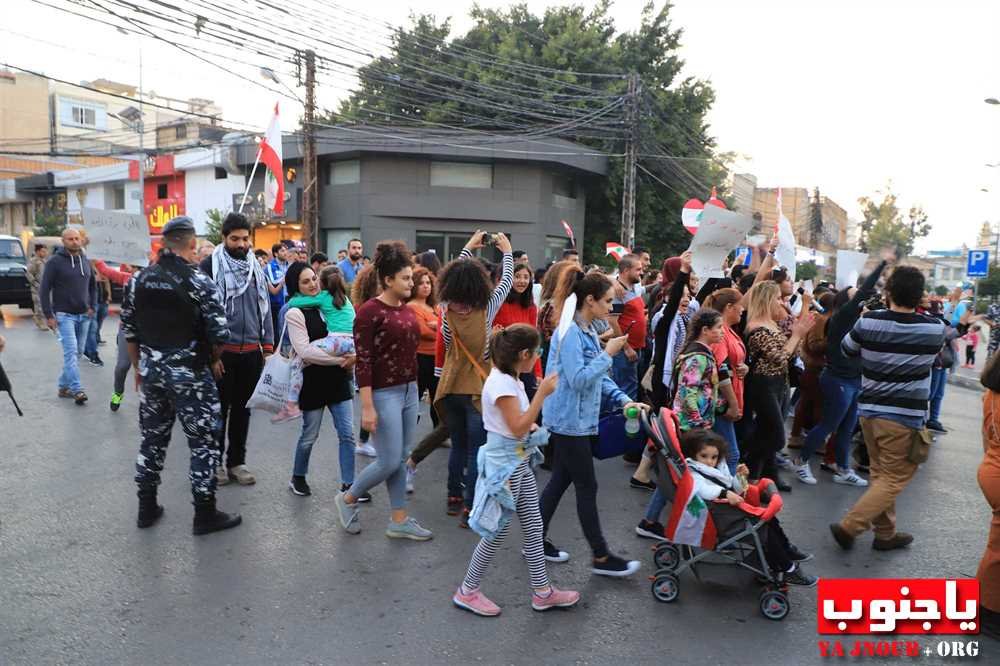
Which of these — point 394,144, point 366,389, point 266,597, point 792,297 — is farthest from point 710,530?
point 394,144

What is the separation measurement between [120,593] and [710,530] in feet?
10.5

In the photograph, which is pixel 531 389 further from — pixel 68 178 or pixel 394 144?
pixel 68 178

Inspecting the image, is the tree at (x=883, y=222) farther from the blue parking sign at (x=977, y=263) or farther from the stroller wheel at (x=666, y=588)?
the stroller wheel at (x=666, y=588)

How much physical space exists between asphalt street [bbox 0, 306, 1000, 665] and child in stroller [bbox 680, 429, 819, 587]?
209 millimetres

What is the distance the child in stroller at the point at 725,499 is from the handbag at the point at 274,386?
2797mm

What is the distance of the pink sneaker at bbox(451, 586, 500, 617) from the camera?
3.64m

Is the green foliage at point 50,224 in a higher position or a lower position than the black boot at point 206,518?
higher

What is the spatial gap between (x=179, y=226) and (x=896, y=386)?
4.69 m

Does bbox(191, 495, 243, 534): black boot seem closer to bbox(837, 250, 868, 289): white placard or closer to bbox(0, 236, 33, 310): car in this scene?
bbox(837, 250, 868, 289): white placard

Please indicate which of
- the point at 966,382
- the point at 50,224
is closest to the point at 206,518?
the point at 966,382

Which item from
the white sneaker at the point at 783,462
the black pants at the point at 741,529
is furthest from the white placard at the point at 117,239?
the white sneaker at the point at 783,462

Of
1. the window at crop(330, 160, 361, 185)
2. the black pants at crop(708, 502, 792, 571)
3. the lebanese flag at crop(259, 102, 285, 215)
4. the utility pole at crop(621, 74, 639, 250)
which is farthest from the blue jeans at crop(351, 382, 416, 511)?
the window at crop(330, 160, 361, 185)

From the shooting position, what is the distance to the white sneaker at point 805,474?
6246 millimetres

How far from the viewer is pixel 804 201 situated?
221 feet
